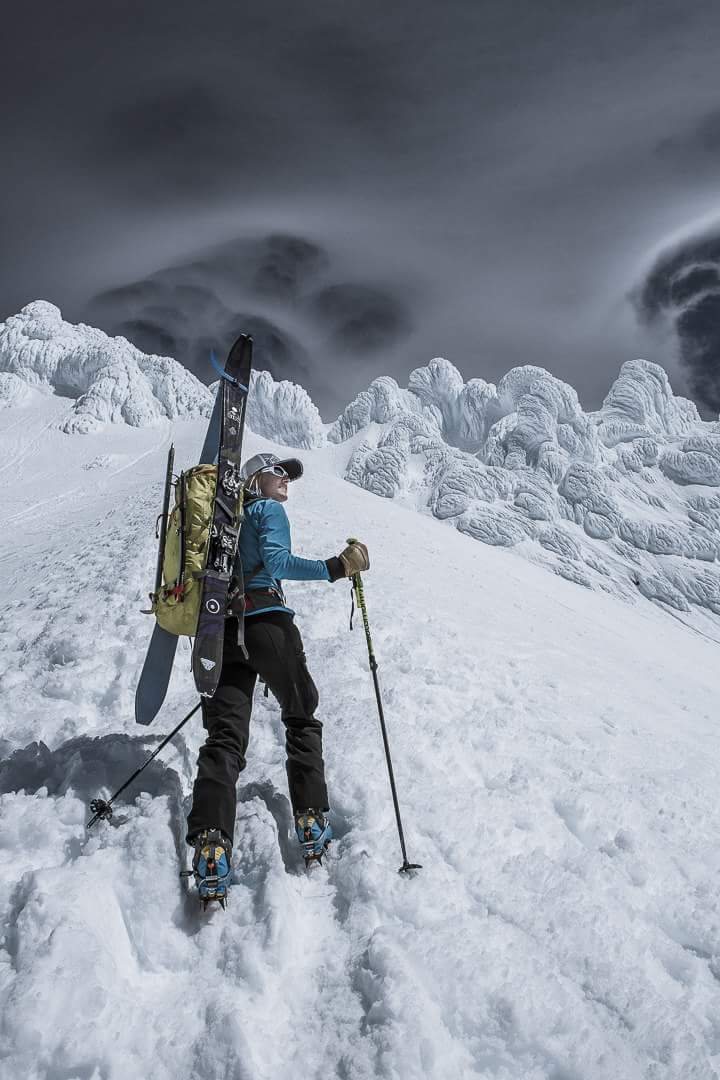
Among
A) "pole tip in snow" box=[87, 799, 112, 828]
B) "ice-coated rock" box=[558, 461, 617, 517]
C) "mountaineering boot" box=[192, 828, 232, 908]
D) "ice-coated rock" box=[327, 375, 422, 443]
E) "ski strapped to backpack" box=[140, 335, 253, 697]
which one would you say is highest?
"ice-coated rock" box=[327, 375, 422, 443]

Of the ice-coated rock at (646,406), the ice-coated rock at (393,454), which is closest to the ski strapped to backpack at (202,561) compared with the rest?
the ice-coated rock at (393,454)

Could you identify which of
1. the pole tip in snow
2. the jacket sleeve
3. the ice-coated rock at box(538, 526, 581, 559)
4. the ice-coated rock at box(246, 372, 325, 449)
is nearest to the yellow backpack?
the jacket sleeve

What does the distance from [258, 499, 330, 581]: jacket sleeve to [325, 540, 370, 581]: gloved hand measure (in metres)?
0.06

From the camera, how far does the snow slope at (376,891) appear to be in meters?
2.68

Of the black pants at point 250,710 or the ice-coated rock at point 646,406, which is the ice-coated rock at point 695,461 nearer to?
the ice-coated rock at point 646,406

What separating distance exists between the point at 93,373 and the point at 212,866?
81.9 meters

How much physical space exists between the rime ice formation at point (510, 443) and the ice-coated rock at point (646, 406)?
0.33 meters

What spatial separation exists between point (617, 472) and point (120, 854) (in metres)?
120

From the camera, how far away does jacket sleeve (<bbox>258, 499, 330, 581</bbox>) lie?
4355 millimetres

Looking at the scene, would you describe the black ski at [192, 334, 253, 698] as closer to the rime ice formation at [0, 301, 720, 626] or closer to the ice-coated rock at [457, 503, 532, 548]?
the rime ice formation at [0, 301, 720, 626]

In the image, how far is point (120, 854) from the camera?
3.64 m

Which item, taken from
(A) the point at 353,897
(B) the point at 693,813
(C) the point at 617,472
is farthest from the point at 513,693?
(C) the point at 617,472

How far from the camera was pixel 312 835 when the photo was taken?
3.81 m

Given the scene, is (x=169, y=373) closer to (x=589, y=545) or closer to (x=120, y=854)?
(x=589, y=545)
